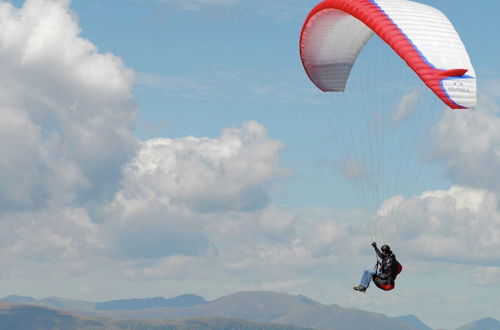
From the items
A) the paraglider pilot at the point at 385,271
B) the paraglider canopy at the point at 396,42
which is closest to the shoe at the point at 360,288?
the paraglider pilot at the point at 385,271

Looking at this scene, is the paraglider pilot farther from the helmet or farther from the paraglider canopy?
the paraglider canopy

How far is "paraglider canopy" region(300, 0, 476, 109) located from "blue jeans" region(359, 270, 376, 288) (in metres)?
11.6

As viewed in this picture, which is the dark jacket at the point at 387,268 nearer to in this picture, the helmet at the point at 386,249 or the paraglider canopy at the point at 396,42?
the helmet at the point at 386,249

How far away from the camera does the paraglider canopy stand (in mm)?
39719

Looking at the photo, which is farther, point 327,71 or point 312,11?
point 327,71

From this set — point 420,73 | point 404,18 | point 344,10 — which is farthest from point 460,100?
point 344,10

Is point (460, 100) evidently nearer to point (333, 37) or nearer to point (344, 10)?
point (344, 10)

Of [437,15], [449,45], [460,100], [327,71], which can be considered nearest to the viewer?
[460,100]

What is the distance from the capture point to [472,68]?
41.2 meters

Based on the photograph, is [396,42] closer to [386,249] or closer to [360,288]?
[386,249]

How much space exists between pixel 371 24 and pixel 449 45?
4864mm

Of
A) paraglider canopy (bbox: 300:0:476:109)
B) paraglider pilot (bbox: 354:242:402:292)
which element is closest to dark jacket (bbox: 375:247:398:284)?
paraglider pilot (bbox: 354:242:402:292)

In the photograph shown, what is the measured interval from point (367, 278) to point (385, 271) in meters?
1.12

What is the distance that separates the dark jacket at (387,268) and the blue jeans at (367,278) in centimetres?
42
